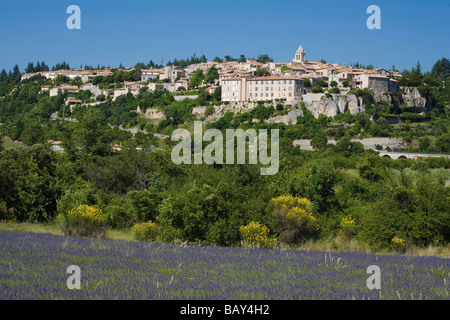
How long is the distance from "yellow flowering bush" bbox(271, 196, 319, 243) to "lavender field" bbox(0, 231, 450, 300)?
16.5 feet

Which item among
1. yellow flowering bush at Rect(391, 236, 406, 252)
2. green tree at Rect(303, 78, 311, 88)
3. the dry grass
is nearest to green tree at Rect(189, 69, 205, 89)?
green tree at Rect(303, 78, 311, 88)

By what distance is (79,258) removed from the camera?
866 cm

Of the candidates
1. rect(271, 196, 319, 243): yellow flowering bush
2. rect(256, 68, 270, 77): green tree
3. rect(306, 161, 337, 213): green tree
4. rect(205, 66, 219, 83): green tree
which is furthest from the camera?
rect(205, 66, 219, 83): green tree

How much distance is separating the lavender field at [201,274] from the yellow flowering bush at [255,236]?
3028 millimetres

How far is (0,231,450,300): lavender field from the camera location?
21.0 ft

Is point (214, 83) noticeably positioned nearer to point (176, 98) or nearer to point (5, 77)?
point (176, 98)

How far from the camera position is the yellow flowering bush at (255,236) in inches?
531

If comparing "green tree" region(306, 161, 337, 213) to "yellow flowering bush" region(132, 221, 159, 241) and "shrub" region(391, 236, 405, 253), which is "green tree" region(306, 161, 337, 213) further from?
"yellow flowering bush" region(132, 221, 159, 241)

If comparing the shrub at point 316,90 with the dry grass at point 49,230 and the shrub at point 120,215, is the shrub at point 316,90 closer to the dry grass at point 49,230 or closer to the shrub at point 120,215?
the shrub at point 120,215

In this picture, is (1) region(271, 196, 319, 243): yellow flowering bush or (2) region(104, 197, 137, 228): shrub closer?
(1) region(271, 196, 319, 243): yellow flowering bush

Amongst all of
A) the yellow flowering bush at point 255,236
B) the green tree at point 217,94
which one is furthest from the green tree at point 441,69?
the yellow flowering bush at point 255,236

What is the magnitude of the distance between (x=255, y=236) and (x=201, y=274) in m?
6.30
